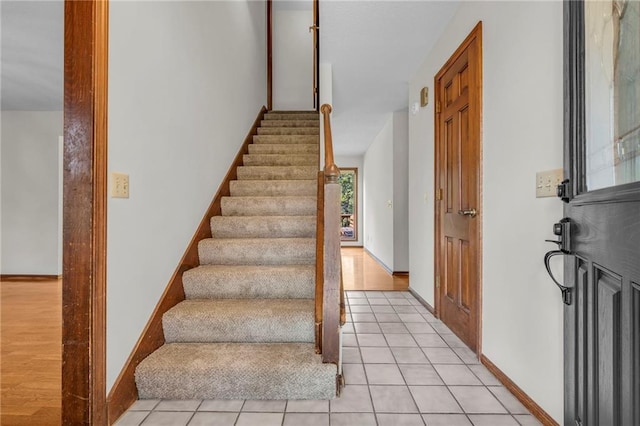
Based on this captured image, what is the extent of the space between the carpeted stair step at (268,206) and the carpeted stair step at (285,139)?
1276 millimetres

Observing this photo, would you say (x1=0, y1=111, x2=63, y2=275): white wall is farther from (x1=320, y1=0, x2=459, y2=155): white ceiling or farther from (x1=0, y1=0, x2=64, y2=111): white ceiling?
(x1=320, y1=0, x2=459, y2=155): white ceiling

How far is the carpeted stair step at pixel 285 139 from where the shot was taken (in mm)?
3977

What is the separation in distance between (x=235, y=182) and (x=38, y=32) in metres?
2.31

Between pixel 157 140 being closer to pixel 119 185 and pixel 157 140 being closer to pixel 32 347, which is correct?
pixel 119 185

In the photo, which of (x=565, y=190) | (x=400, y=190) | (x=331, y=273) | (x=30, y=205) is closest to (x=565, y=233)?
(x=565, y=190)

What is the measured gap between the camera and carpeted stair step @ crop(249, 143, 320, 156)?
12.3 ft

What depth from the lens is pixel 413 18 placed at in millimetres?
2770

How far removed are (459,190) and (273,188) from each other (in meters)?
1.56

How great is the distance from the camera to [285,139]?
13.1ft

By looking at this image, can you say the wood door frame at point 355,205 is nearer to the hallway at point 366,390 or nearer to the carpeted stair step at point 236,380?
the hallway at point 366,390

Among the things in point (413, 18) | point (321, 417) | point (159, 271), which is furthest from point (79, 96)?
point (413, 18)

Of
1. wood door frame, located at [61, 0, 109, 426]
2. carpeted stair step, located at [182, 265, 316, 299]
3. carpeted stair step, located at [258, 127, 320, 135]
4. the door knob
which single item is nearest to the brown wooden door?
the door knob

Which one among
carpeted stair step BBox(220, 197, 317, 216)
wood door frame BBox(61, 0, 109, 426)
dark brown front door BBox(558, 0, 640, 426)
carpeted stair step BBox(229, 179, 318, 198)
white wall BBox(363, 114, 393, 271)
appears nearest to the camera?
dark brown front door BBox(558, 0, 640, 426)

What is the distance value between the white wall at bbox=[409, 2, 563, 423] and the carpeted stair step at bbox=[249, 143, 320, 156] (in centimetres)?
191
